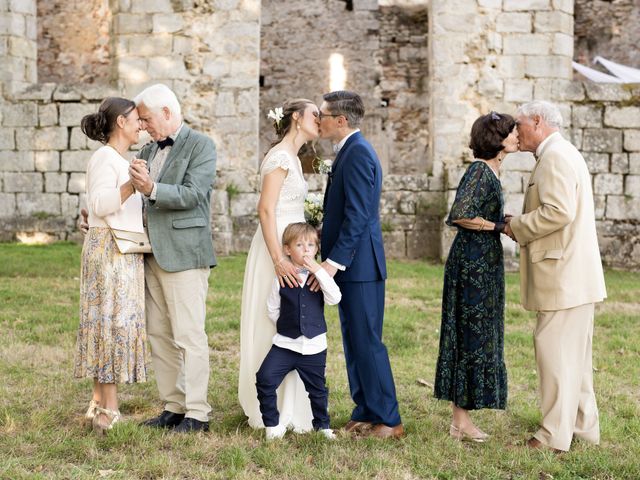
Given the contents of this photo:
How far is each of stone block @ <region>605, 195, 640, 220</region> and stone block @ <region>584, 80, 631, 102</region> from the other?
1.37m

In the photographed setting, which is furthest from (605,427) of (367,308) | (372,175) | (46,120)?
(46,120)

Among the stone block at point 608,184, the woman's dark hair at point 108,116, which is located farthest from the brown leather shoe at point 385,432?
the stone block at point 608,184

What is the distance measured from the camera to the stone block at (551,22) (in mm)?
10633

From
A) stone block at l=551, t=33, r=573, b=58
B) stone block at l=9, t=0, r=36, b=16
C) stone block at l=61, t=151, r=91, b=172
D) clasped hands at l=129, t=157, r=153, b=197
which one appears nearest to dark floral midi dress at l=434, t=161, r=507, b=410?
clasped hands at l=129, t=157, r=153, b=197

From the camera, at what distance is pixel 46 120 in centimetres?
1084

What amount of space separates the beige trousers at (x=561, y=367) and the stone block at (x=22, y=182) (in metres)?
8.71

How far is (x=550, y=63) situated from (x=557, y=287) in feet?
24.7

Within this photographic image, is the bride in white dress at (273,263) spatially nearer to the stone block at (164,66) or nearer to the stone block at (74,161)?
the stone block at (164,66)

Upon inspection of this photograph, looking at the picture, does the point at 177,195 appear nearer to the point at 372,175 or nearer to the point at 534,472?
the point at 372,175

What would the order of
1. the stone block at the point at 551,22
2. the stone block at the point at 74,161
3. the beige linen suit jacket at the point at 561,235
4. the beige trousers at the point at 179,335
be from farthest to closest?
the stone block at the point at 74,161, the stone block at the point at 551,22, the beige trousers at the point at 179,335, the beige linen suit jacket at the point at 561,235

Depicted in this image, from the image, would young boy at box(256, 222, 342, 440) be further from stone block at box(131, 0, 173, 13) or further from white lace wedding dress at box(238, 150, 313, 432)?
stone block at box(131, 0, 173, 13)

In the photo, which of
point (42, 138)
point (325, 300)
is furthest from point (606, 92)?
point (325, 300)

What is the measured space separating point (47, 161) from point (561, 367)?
880cm

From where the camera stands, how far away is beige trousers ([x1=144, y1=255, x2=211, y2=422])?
4219mm
